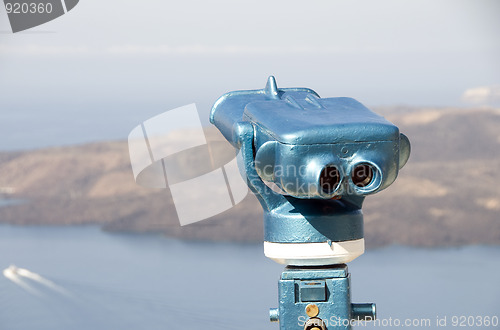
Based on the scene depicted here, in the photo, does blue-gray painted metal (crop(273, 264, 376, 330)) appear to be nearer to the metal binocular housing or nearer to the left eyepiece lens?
the metal binocular housing

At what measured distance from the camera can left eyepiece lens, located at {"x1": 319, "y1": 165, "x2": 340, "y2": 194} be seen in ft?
4.37

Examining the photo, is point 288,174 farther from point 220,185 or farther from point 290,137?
point 220,185

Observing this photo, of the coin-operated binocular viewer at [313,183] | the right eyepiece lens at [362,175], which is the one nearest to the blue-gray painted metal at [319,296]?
the coin-operated binocular viewer at [313,183]

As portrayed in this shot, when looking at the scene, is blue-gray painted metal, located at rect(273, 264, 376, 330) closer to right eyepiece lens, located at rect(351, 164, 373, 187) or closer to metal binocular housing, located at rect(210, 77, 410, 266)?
metal binocular housing, located at rect(210, 77, 410, 266)

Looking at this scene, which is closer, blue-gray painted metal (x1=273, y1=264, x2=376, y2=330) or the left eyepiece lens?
the left eyepiece lens

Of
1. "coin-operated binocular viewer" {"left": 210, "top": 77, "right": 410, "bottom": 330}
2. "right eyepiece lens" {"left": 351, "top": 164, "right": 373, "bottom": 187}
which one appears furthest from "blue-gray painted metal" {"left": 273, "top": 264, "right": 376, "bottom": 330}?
"right eyepiece lens" {"left": 351, "top": 164, "right": 373, "bottom": 187}

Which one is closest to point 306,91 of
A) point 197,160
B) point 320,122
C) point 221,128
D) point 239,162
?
point 221,128

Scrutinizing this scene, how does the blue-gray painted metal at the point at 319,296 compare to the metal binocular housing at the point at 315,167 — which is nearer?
the metal binocular housing at the point at 315,167

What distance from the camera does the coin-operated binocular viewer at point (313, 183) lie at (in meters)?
1.33

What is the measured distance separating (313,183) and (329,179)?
5cm

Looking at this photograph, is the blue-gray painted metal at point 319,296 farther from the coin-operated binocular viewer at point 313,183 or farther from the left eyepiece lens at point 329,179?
the left eyepiece lens at point 329,179

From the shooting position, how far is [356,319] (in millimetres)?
1545

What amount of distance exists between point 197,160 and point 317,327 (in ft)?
6.69

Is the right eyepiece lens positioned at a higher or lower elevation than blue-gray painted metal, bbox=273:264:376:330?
higher
